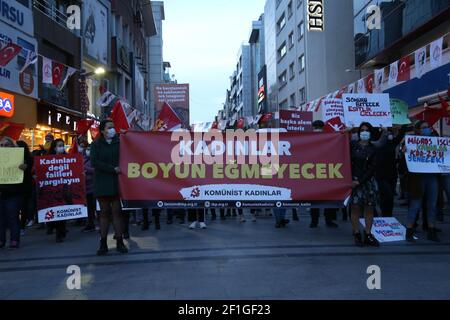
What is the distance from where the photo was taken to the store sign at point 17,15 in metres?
15.6

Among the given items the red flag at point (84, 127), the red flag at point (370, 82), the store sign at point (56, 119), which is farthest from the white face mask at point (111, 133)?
the store sign at point (56, 119)

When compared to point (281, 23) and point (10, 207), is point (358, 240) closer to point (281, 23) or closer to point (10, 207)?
point (10, 207)

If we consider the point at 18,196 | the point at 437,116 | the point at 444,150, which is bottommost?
the point at 18,196

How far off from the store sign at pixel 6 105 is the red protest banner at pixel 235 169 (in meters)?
8.99

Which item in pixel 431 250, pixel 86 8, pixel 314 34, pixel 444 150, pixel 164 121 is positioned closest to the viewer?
pixel 431 250

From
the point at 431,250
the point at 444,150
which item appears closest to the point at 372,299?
the point at 431,250

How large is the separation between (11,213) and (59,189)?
1130mm

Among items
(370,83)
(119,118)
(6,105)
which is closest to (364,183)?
(119,118)

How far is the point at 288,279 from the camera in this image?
557 centimetres

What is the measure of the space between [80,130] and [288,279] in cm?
757

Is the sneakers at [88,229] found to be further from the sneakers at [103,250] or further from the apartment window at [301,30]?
the apartment window at [301,30]

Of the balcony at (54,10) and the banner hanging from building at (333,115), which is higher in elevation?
the balcony at (54,10)

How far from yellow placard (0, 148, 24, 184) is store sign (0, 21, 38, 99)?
7.86 metres

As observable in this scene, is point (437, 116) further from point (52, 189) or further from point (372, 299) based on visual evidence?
point (52, 189)
